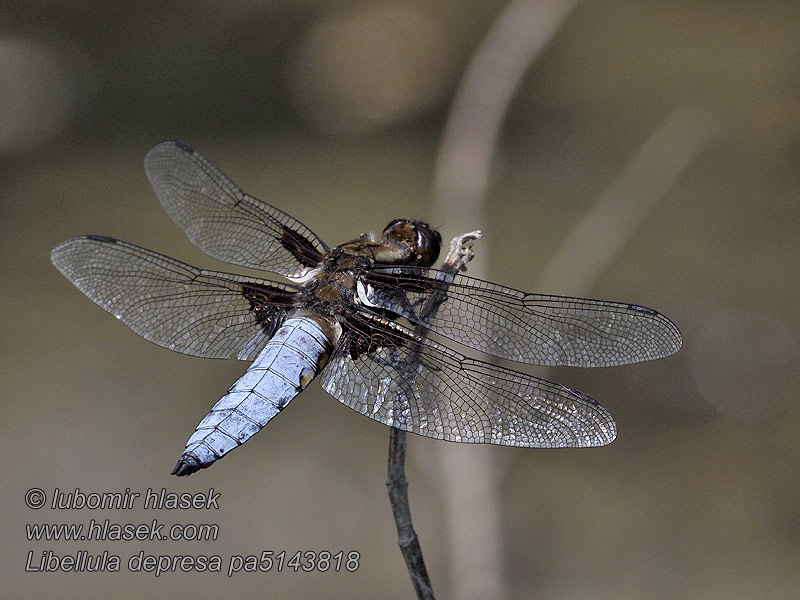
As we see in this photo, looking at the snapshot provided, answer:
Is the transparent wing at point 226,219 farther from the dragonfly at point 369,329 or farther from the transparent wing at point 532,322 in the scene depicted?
the transparent wing at point 532,322

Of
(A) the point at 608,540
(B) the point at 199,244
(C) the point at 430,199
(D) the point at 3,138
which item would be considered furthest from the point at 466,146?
(D) the point at 3,138

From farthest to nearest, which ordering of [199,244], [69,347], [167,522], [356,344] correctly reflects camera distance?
[69,347] < [167,522] < [199,244] < [356,344]

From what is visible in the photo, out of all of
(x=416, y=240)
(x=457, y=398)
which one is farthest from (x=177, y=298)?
(x=457, y=398)

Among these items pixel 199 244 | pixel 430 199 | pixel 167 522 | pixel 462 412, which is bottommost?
pixel 462 412

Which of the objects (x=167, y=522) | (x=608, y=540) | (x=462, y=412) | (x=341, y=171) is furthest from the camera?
(x=341, y=171)

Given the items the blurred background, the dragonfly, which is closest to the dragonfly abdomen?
the dragonfly

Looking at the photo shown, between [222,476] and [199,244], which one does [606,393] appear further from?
[199,244]

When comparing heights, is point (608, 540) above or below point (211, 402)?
below
